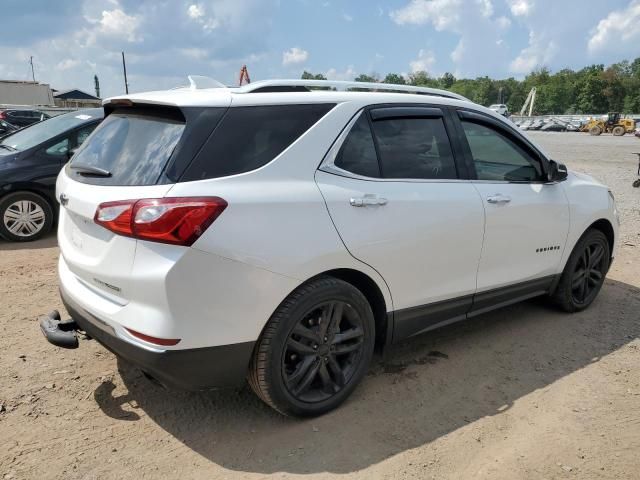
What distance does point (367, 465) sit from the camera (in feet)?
8.85

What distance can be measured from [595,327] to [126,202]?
3.96 meters

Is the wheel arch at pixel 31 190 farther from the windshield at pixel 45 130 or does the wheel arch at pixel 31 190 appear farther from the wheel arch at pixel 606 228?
the wheel arch at pixel 606 228

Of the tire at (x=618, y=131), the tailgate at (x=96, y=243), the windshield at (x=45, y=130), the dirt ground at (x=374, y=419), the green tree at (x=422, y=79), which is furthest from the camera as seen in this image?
the green tree at (x=422, y=79)

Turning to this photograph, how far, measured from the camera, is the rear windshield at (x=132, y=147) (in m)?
2.61

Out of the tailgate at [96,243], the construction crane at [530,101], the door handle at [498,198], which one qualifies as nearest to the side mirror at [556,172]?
the door handle at [498,198]

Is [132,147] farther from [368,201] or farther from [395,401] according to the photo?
[395,401]

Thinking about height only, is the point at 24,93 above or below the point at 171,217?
below

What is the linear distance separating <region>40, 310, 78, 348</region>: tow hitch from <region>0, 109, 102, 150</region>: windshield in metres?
4.47

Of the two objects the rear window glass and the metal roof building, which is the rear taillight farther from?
the metal roof building

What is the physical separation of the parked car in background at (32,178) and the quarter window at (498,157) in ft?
17.1

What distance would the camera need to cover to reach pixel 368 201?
3.00 meters

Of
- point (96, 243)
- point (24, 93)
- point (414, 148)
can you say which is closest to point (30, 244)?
point (96, 243)

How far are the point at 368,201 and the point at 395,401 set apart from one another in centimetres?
126

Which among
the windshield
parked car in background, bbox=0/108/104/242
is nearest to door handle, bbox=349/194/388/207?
parked car in background, bbox=0/108/104/242
